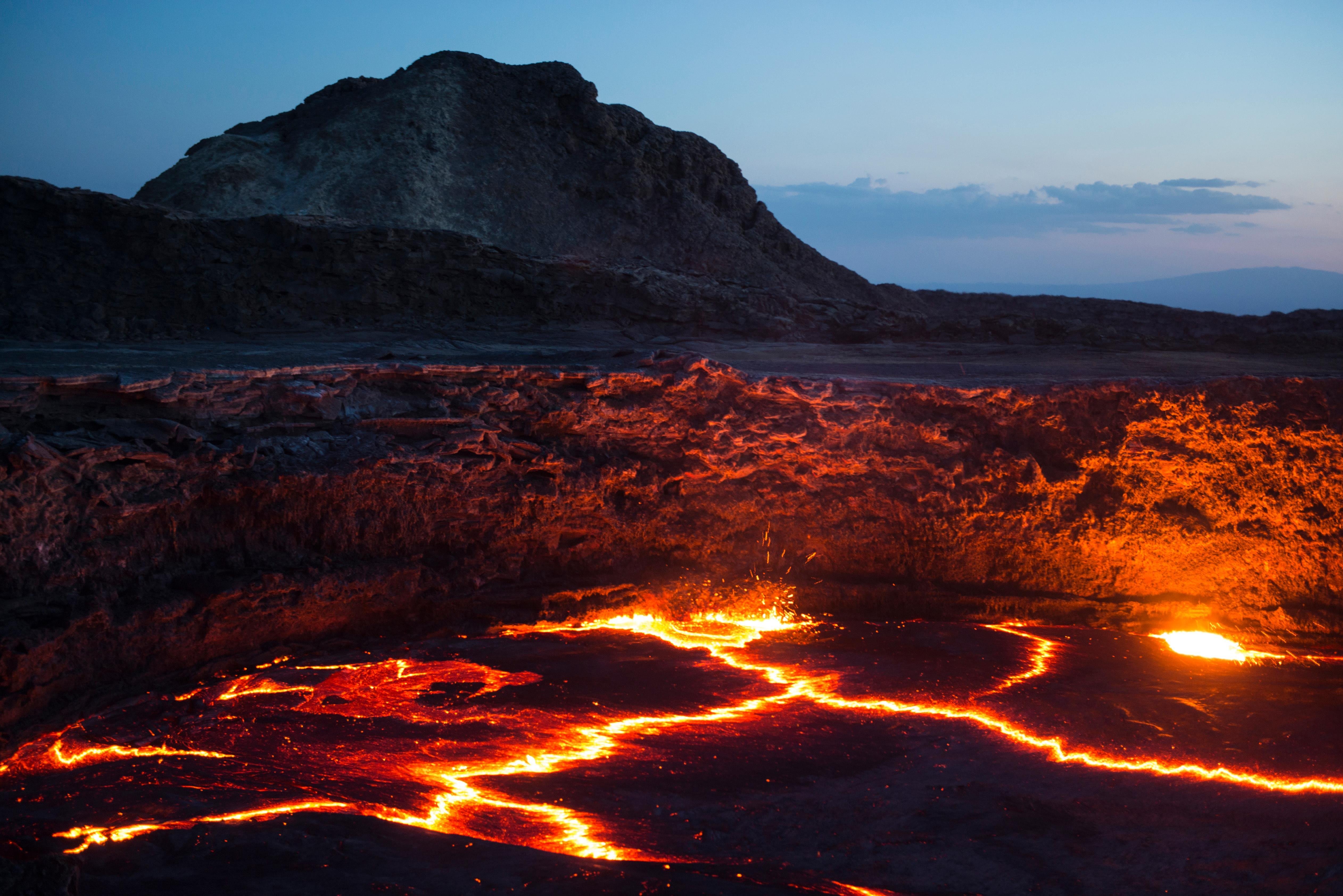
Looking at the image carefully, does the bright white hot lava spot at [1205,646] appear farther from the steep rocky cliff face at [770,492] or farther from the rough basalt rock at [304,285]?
the rough basalt rock at [304,285]

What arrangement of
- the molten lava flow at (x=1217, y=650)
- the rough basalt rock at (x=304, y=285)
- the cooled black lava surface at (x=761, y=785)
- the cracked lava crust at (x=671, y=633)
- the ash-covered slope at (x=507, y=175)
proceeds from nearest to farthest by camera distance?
the cooled black lava surface at (x=761, y=785) → the cracked lava crust at (x=671, y=633) → the molten lava flow at (x=1217, y=650) → the rough basalt rock at (x=304, y=285) → the ash-covered slope at (x=507, y=175)

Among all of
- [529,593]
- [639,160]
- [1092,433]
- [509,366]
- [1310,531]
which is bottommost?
[529,593]

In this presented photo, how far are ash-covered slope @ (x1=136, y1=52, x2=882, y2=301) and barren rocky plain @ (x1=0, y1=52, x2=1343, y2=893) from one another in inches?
263

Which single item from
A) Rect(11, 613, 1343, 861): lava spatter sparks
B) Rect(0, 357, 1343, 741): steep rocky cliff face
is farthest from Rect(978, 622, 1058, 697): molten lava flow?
Rect(0, 357, 1343, 741): steep rocky cliff face

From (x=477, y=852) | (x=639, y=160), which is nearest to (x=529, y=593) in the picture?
(x=477, y=852)

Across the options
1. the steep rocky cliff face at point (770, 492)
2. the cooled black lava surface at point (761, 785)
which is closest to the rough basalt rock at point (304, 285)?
the steep rocky cliff face at point (770, 492)

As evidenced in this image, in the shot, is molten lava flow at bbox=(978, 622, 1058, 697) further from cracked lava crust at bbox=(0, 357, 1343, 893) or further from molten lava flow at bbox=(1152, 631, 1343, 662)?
molten lava flow at bbox=(1152, 631, 1343, 662)

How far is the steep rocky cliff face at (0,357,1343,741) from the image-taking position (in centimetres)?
610

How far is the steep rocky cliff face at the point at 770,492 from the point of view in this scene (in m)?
6.10

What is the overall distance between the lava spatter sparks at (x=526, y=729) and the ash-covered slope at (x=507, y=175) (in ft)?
34.2

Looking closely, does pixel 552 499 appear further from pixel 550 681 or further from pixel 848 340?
pixel 848 340

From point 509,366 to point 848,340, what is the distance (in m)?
5.31

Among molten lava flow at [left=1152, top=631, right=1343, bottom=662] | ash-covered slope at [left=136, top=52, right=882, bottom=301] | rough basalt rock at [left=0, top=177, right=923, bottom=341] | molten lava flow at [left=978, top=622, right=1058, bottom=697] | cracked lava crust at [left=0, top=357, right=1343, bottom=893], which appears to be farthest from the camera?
ash-covered slope at [left=136, top=52, right=882, bottom=301]

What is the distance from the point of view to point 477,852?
4.21 metres
